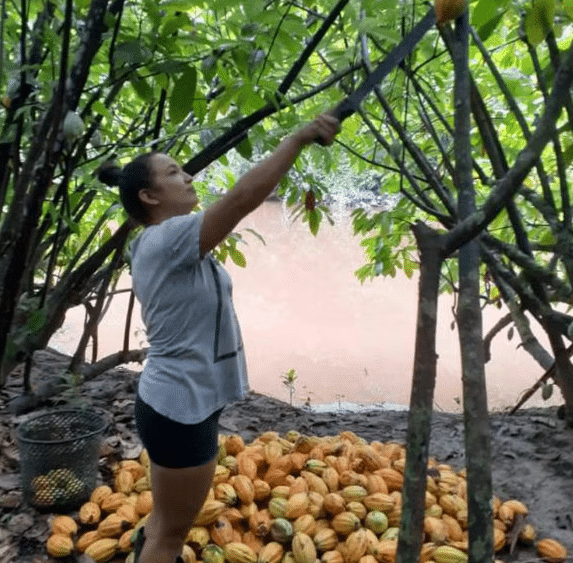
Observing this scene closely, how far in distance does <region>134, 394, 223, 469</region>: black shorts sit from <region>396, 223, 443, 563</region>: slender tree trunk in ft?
2.38

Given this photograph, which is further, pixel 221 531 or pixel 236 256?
pixel 236 256

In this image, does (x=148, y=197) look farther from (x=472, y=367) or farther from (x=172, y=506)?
(x=472, y=367)

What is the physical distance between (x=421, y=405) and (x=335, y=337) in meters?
4.38

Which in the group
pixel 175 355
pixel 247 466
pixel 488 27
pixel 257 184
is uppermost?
pixel 488 27

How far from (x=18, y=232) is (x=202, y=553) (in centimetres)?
104

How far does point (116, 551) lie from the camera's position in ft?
5.72

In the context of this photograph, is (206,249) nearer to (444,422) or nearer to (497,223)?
(497,223)

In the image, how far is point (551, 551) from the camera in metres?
1.71

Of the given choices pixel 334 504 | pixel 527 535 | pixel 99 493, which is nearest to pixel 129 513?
pixel 99 493

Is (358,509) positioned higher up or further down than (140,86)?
further down

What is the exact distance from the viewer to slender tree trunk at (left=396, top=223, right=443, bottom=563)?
70 cm

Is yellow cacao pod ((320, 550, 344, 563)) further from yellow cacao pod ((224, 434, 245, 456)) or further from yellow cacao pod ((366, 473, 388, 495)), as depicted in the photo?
yellow cacao pod ((224, 434, 245, 456))

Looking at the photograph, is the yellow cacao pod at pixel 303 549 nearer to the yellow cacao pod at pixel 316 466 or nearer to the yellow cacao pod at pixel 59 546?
the yellow cacao pod at pixel 316 466

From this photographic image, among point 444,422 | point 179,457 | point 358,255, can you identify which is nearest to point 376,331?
point 358,255
